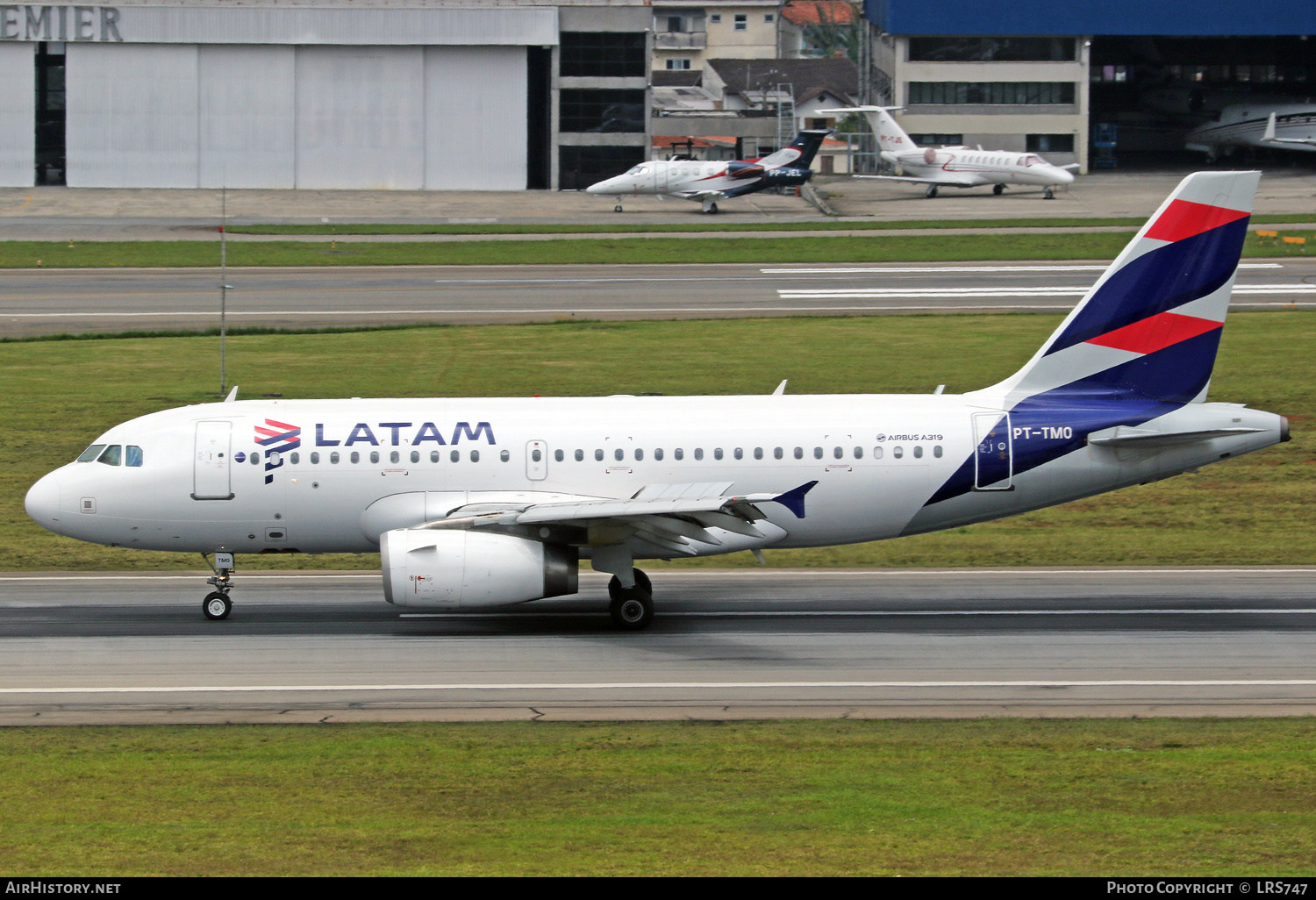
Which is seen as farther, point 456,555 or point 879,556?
point 879,556

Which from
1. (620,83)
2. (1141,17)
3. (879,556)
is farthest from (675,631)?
(1141,17)

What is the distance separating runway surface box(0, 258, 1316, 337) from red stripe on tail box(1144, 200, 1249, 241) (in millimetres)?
29837

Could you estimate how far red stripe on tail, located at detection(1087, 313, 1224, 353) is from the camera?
27.1m

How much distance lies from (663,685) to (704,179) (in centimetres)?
7529

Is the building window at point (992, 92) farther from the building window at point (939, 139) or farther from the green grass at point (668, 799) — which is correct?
the green grass at point (668, 799)

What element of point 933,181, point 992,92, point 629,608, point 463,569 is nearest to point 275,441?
point 463,569

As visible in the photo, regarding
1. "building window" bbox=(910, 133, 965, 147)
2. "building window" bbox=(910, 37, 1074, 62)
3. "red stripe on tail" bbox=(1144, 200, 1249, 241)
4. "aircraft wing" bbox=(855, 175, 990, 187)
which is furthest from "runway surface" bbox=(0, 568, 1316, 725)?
"building window" bbox=(910, 37, 1074, 62)

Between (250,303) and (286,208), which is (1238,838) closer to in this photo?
(250,303)

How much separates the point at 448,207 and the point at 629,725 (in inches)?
3099

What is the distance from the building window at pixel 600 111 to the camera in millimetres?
104875

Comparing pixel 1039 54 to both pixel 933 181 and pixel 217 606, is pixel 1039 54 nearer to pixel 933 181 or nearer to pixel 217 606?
pixel 933 181

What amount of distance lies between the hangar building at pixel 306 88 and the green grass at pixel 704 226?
19011mm

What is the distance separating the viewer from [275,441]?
87.0 ft

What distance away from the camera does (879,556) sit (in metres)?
32.1
